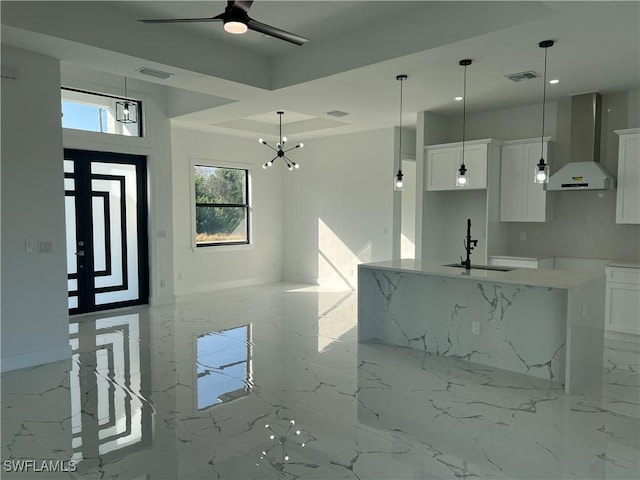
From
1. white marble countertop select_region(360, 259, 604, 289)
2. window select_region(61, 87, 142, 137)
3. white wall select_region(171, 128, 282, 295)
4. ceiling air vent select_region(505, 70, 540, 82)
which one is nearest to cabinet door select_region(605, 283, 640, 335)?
white marble countertop select_region(360, 259, 604, 289)

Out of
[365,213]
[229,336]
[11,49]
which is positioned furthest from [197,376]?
[365,213]

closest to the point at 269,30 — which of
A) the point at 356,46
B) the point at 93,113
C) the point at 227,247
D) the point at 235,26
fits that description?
the point at 235,26

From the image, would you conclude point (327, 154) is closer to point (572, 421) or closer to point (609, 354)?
point (609, 354)

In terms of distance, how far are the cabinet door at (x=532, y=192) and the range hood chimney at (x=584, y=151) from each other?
0.25 meters

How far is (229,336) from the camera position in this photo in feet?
18.3

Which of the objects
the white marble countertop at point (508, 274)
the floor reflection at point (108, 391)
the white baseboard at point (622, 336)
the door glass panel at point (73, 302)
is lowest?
the floor reflection at point (108, 391)

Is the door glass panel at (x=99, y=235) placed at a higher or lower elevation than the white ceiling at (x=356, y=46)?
lower

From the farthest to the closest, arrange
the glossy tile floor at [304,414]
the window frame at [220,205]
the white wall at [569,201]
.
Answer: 1. the window frame at [220,205]
2. the white wall at [569,201]
3. the glossy tile floor at [304,414]

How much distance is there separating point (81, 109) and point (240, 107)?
7.19ft

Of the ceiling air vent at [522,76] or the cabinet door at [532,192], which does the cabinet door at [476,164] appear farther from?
the ceiling air vent at [522,76]

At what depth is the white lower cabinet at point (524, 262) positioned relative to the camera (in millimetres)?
5938

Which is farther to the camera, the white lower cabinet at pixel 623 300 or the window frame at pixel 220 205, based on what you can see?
the window frame at pixel 220 205

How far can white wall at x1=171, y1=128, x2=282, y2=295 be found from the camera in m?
8.31

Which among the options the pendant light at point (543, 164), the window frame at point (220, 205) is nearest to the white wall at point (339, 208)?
the window frame at point (220, 205)
